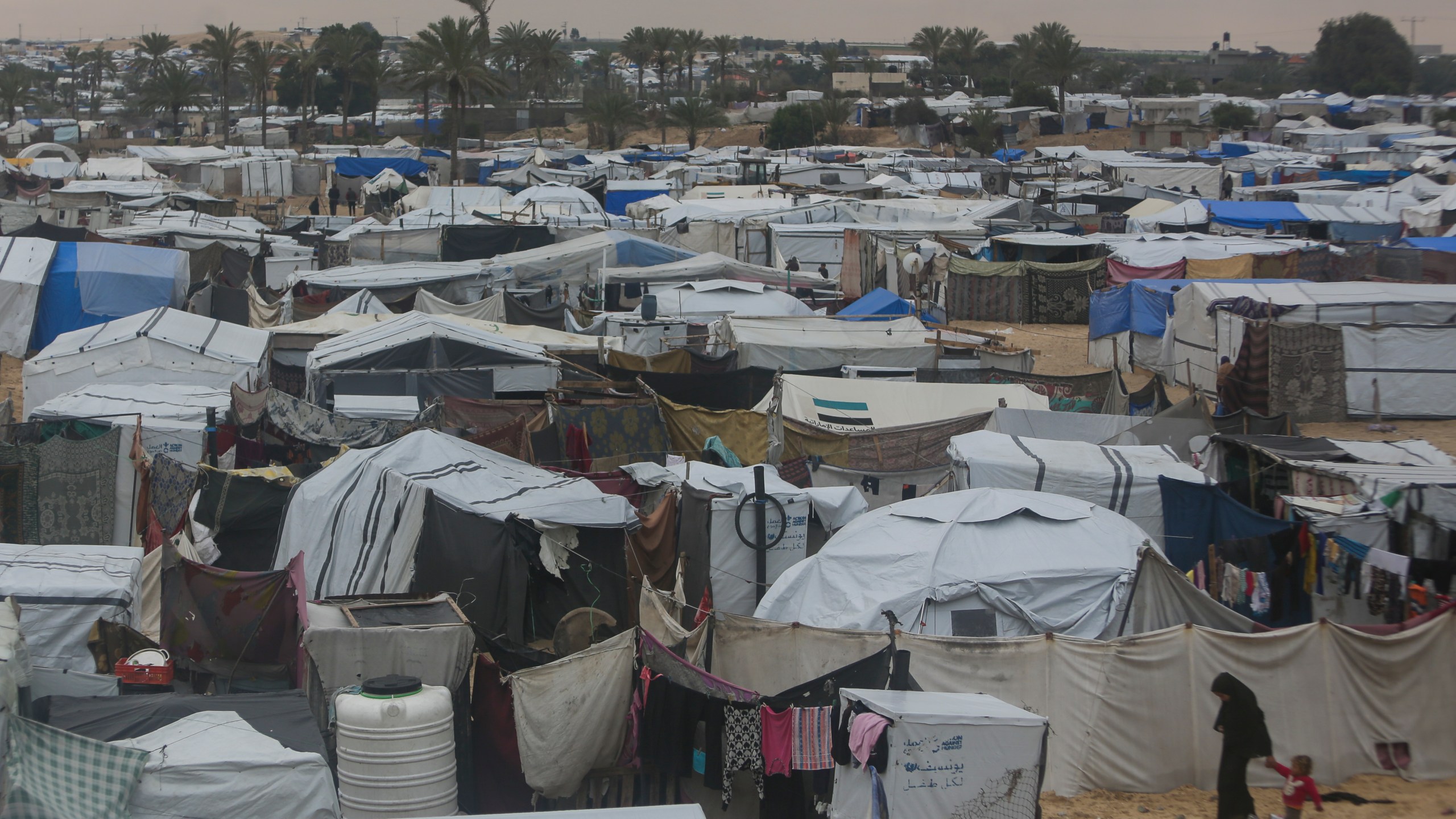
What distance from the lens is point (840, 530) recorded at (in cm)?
1288

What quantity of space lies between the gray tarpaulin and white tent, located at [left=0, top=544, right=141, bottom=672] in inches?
117

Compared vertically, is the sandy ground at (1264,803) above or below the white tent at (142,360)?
below

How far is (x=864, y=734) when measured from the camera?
8078mm

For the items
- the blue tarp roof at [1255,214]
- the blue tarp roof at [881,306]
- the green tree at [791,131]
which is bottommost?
the blue tarp roof at [881,306]

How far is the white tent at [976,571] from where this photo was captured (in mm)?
11414

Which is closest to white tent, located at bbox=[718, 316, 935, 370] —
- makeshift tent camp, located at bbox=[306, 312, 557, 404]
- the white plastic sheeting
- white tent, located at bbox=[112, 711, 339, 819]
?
makeshift tent camp, located at bbox=[306, 312, 557, 404]

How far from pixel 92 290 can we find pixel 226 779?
22170mm

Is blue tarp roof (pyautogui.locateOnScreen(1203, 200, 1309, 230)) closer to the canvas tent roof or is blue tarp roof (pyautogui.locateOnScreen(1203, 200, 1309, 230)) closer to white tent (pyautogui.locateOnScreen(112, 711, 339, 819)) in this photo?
the canvas tent roof

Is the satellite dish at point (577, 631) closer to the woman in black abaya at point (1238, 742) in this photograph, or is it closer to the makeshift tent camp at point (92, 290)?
the woman in black abaya at point (1238, 742)

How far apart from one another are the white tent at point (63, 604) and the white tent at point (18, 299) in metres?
18.4

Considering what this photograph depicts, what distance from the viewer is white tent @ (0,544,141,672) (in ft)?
30.1

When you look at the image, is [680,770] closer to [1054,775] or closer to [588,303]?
[1054,775]

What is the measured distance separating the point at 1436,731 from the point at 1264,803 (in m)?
1.68

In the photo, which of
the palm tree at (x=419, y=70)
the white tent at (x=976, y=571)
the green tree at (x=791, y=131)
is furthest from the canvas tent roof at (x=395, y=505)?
the green tree at (x=791, y=131)
